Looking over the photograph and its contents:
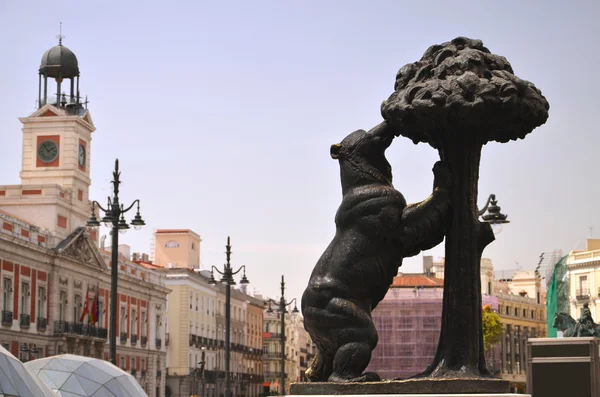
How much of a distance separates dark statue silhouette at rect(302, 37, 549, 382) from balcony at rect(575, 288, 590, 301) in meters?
58.2

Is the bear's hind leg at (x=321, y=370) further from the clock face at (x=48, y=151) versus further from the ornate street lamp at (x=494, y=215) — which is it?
the clock face at (x=48, y=151)

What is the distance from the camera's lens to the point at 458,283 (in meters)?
7.80

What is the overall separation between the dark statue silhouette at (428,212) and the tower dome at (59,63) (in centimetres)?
4974

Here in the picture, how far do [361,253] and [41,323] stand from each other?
43085mm

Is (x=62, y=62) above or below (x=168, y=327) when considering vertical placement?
above

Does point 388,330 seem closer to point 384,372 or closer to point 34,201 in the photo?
point 384,372

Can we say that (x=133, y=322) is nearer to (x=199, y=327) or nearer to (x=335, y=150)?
(x=199, y=327)

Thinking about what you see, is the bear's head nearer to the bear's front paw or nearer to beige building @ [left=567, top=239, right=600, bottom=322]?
the bear's front paw

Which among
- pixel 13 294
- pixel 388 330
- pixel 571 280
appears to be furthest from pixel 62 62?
pixel 571 280

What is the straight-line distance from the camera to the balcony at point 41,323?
160ft

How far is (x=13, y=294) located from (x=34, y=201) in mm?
9126

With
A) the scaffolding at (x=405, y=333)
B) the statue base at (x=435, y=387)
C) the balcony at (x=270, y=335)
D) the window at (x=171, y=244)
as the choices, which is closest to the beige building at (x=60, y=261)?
the scaffolding at (x=405, y=333)

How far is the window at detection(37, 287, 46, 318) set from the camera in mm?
49209

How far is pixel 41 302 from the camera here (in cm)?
4953
